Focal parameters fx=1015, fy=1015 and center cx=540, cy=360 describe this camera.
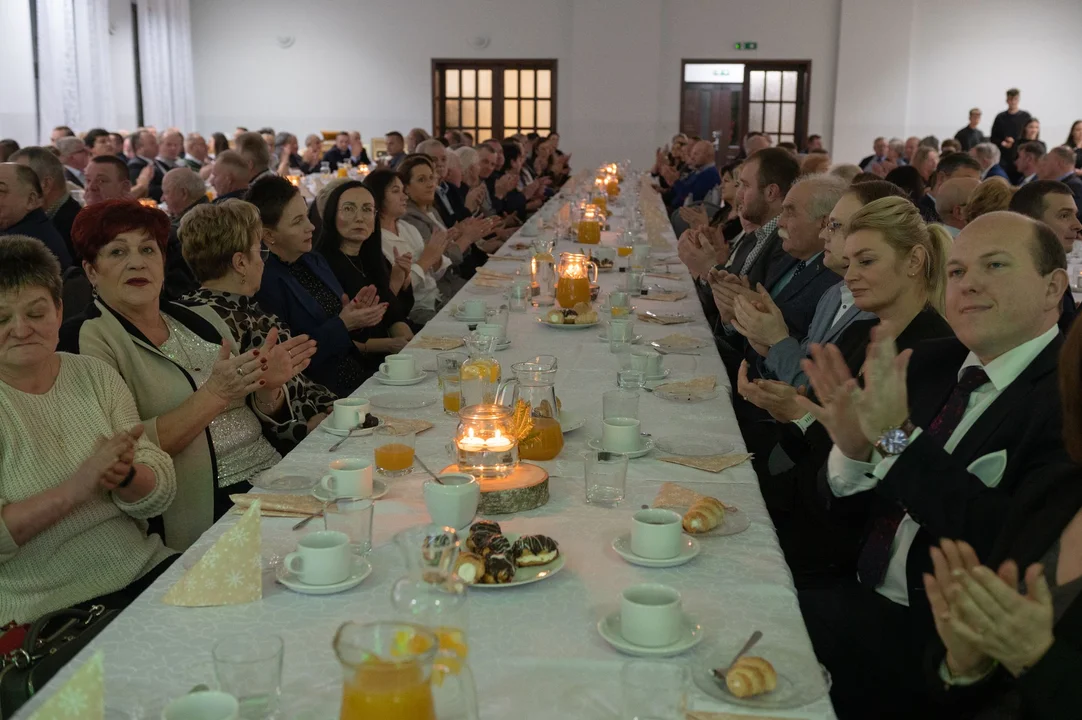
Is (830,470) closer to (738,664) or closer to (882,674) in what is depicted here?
(882,674)

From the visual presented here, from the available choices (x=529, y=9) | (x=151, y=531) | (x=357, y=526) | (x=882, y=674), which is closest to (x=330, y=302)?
(x=151, y=531)

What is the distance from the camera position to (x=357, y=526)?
1.65 m

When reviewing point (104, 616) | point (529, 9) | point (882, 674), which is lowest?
point (882, 674)

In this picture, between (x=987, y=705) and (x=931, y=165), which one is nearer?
(x=987, y=705)

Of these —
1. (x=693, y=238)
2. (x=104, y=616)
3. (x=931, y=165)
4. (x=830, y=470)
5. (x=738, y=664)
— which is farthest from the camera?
(x=931, y=165)

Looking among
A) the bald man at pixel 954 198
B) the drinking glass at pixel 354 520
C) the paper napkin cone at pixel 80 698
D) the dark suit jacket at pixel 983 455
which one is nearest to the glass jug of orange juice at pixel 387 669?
the paper napkin cone at pixel 80 698

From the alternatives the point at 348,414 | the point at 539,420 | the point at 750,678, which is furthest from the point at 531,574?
the point at 348,414

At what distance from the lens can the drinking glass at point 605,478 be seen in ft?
6.25

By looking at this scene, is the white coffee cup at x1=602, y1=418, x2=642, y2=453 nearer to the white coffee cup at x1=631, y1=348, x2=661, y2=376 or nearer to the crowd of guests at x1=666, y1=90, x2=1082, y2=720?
the crowd of guests at x1=666, y1=90, x2=1082, y2=720

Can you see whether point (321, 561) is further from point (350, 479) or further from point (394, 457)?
point (394, 457)

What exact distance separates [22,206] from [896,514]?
4.20m

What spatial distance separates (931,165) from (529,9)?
8.03 m

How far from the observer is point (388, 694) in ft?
3.28

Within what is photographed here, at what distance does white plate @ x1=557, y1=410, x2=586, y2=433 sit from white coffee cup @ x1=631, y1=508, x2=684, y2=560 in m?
0.65
